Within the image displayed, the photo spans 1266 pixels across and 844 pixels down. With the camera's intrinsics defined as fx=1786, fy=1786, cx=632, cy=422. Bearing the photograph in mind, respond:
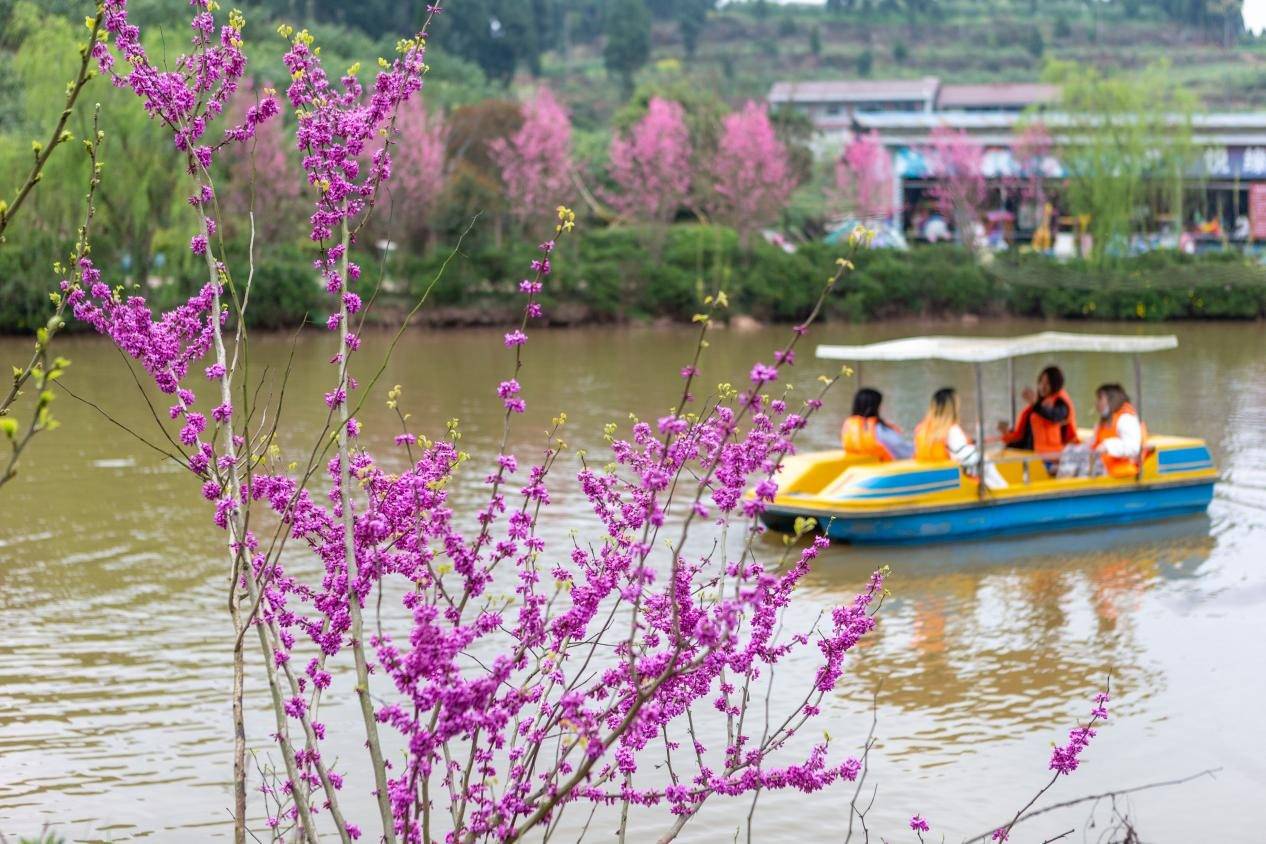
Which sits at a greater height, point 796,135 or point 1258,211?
point 796,135

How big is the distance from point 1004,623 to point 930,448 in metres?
2.60

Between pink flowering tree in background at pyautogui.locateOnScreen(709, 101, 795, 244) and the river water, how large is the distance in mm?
22933

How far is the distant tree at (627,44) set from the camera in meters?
88.6

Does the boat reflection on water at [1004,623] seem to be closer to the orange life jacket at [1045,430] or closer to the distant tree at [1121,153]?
the orange life jacket at [1045,430]

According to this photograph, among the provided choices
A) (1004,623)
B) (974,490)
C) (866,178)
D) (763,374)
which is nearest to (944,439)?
(974,490)

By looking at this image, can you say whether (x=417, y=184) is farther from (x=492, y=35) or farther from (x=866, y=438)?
(x=492, y=35)

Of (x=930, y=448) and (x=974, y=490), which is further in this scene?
(x=974, y=490)

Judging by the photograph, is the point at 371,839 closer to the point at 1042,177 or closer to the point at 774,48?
the point at 1042,177

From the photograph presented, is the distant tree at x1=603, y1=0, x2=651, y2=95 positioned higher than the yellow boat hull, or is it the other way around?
the distant tree at x1=603, y1=0, x2=651, y2=95

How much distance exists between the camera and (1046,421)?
15.1m

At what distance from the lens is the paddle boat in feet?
45.1

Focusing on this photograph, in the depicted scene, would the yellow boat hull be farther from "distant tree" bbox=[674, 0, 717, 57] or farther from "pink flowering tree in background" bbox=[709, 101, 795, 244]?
"distant tree" bbox=[674, 0, 717, 57]

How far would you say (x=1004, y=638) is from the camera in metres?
11.4

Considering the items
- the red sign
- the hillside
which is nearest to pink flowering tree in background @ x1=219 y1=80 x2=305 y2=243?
the red sign
